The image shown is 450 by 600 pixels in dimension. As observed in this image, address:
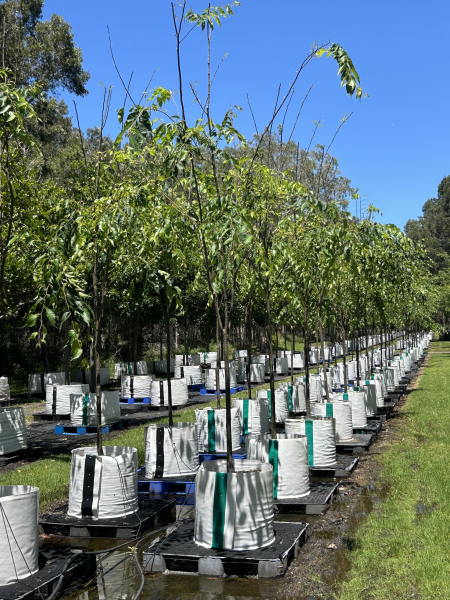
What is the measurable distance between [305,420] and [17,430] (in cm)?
515

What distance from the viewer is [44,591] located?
177 inches

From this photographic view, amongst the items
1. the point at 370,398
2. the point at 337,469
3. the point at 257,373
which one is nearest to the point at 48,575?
the point at 337,469

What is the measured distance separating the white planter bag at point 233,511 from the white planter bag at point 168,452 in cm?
251

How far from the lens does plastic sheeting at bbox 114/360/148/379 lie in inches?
926

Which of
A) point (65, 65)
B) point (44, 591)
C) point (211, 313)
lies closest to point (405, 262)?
point (44, 591)

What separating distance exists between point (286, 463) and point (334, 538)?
51.4 inches

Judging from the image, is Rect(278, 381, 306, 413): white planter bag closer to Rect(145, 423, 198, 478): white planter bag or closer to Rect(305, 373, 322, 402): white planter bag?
Rect(305, 373, 322, 402): white planter bag

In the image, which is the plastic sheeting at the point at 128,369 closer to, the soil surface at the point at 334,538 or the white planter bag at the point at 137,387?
the white planter bag at the point at 137,387

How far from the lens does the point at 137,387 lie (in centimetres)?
1847

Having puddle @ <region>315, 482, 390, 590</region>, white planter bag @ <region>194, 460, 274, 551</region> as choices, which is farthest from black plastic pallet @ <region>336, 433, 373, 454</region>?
white planter bag @ <region>194, 460, 274, 551</region>

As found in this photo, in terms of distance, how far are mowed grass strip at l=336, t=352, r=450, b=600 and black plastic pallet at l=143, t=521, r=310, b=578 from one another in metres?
0.56

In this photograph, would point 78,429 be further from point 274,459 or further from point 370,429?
point 274,459

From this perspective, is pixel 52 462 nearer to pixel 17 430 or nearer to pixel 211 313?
pixel 17 430

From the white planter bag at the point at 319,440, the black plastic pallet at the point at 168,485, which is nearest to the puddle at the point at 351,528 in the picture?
the white planter bag at the point at 319,440
